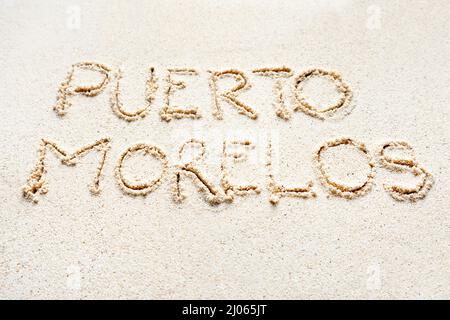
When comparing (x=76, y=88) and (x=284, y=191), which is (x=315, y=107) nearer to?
(x=284, y=191)

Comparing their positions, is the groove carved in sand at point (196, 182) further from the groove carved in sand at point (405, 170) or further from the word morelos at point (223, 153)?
the groove carved in sand at point (405, 170)

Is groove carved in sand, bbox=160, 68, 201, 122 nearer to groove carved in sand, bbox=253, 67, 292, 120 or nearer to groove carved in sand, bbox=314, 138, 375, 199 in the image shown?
groove carved in sand, bbox=253, 67, 292, 120

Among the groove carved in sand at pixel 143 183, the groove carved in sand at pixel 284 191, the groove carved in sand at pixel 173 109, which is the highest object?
the groove carved in sand at pixel 173 109

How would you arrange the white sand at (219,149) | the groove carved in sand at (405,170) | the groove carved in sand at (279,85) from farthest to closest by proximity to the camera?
the groove carved in sand at (279,85) → the groove carved in sand at (405,170) → the white sand at (219,149)

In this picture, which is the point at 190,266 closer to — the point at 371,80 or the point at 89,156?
the point at 89,156

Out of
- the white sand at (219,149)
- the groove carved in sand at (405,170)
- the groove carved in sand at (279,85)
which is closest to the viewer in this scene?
the white sand at (219,149)

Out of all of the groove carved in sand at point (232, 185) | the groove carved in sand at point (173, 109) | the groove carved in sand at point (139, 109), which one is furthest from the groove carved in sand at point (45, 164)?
the groove carved in sand at point (232, 185)

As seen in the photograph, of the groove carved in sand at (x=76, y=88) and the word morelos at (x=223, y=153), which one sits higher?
the groove carved in sand at (x=76, y=88)
